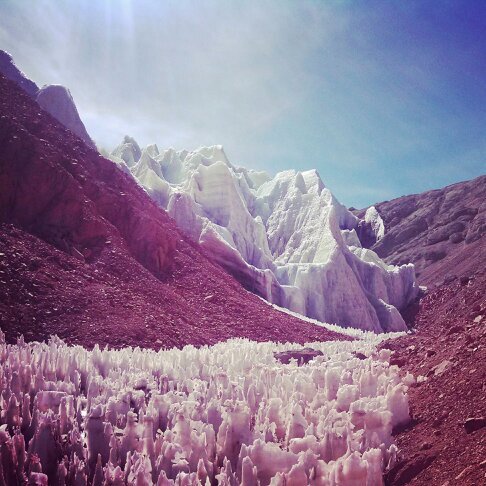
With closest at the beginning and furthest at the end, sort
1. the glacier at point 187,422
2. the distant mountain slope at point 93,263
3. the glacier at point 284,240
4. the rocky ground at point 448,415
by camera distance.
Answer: the rocky ground at point 448,415 < the glacier at point 187,422 < the distant mountain slope at point 93,263 < the glacier at point 284,240

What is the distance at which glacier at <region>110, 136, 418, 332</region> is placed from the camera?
30438mm

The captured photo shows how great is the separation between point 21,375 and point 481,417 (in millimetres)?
7595

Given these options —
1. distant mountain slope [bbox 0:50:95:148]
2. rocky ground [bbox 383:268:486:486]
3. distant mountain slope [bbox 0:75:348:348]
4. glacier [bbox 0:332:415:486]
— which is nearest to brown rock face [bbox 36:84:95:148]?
distant mountain slope [bbox 0:50:95:148]

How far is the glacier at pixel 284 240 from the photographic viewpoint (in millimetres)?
30438

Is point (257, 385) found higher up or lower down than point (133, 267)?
lower down

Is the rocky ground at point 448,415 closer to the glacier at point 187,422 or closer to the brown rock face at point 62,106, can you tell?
the glacier at point 187,422

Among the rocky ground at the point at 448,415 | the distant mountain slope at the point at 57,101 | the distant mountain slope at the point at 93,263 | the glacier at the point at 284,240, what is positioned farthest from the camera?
the distant mountain slope at the point at 57,101

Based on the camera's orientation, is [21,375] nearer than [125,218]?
Yes

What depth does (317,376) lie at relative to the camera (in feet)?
33.6

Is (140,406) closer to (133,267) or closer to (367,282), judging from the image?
(133,267)

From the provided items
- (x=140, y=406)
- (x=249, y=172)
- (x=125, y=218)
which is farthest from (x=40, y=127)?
(x=249, y=172)

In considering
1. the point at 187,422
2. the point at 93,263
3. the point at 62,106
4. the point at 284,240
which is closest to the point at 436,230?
the point at 284,240

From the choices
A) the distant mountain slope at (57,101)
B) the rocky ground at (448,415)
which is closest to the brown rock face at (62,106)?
the distant mountain slope at (57,101)

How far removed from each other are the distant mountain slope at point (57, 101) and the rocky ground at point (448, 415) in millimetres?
27881
